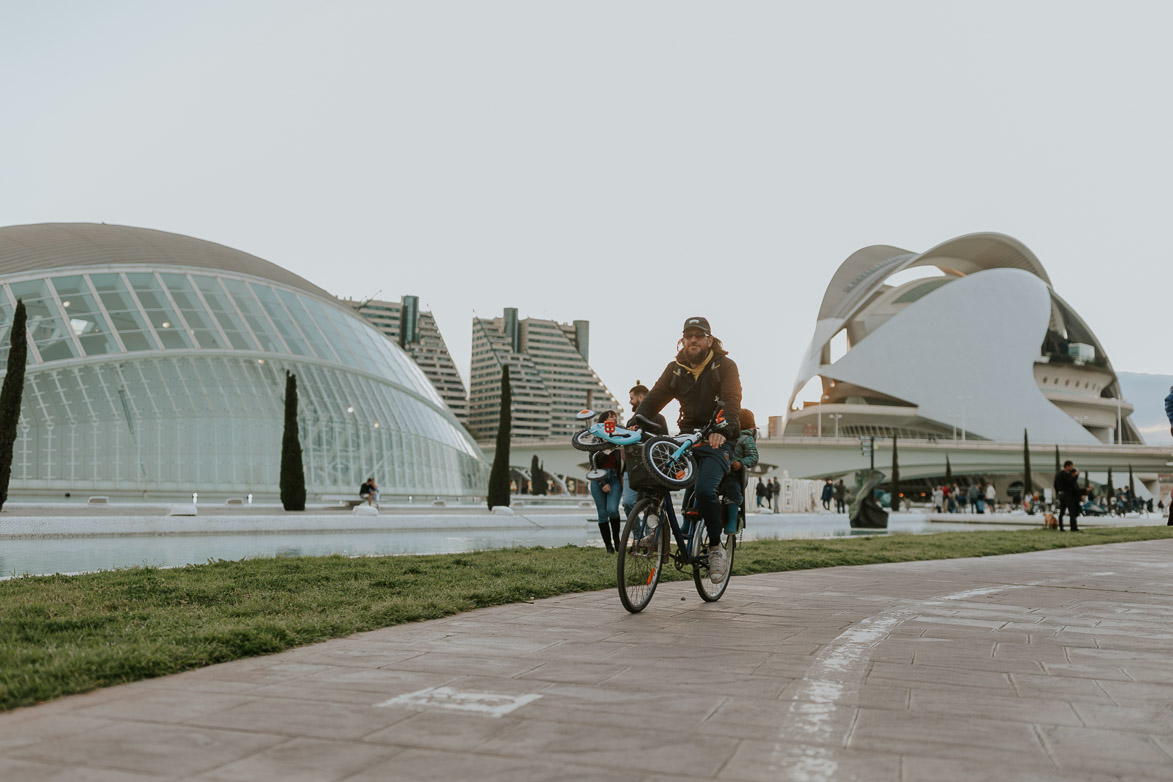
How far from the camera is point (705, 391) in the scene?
6703 millimetres

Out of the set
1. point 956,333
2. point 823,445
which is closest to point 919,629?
point 823,445

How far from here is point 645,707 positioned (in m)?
3.44

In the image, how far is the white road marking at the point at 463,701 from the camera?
131 inches

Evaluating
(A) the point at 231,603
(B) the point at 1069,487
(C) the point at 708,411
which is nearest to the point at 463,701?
(A) the point at 231,603

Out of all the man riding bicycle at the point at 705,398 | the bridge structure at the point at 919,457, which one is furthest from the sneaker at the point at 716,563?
the bridge structure at the point at 919,457

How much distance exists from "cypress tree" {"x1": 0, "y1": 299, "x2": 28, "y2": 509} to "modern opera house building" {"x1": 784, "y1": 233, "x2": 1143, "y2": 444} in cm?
6867

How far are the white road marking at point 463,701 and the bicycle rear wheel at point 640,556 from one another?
2.31m

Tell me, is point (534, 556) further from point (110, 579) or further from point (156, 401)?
point (156, 401)

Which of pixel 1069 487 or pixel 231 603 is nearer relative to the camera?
pixel 231 603

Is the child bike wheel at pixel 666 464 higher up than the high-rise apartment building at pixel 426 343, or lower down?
lower down

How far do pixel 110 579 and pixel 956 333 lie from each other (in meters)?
84.0

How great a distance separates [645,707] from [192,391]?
25901 millimetres

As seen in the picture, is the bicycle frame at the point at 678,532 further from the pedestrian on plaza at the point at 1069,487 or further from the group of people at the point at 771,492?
the group of people at the point at 771,492

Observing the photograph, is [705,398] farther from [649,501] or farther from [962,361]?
[962,361]
